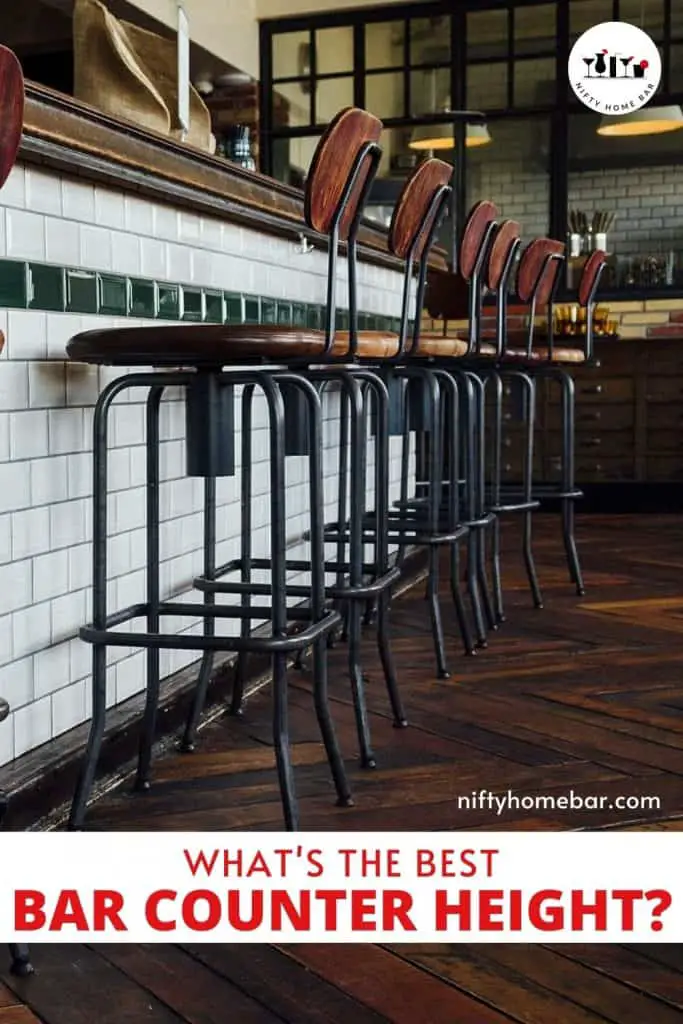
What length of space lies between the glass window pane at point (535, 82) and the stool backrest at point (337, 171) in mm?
5384

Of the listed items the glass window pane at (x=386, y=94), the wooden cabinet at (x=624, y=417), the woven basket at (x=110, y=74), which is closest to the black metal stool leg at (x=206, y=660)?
the woven basket at (x=110, y=74)

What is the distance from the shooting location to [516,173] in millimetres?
7418

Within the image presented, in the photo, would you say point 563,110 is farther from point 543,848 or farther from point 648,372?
point 543,848

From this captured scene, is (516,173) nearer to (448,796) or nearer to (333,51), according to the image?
(333,51)

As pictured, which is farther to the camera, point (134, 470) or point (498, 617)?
point (498, 617)

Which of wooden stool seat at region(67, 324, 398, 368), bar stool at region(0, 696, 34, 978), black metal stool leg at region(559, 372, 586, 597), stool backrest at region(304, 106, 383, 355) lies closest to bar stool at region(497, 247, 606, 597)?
black metal stool leg at region(559, 372, 586, 597)

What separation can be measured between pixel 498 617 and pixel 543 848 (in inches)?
82.0

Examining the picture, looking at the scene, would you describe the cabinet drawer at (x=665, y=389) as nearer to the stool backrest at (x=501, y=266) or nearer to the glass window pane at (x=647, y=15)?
the glass window pane at (x=647, y=15)

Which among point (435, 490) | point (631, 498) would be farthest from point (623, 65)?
point (435, 490)

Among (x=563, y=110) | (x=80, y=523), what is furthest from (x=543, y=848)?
(x=563, y=110)

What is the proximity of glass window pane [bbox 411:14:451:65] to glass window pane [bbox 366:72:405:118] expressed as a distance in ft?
0.52

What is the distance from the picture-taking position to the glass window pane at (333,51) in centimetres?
715

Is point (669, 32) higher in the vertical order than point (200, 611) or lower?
higher

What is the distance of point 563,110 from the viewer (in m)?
6.86
